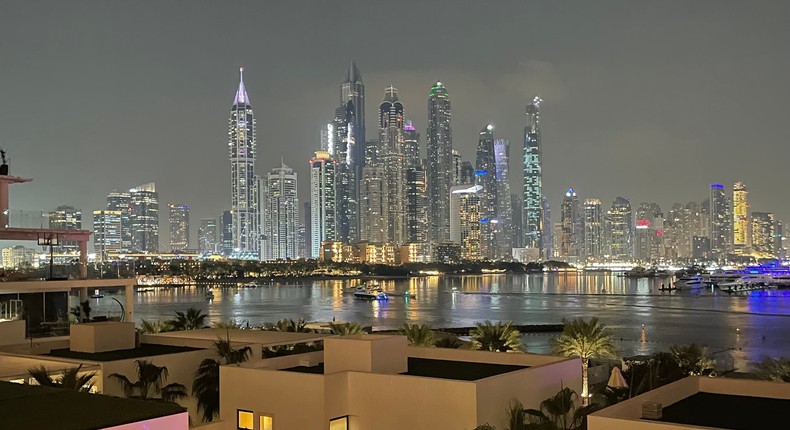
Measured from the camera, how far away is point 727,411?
38.7 ft

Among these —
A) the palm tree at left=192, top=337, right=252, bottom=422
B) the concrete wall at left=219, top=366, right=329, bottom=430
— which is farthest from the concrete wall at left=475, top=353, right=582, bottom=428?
the palm tree at left=192, top=337, right=252, bottom=422

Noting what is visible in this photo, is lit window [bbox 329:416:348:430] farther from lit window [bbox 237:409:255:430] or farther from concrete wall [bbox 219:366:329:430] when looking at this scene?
lit window [bbox 237:409:255:430]

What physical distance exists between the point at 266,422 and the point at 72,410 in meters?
6.32

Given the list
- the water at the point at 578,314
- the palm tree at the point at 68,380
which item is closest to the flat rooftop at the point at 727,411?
the palm tree at the point at 68,380

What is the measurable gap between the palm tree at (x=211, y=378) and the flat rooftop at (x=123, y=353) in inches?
44.6

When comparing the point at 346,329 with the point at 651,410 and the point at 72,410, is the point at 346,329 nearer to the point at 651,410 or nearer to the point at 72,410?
the point at 651,410

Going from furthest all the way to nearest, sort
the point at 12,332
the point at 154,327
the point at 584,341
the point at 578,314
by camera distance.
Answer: the point at 578,314 → the point at 154,327 → the point at 584,341 → the point at 12,332

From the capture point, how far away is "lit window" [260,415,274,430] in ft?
44.1

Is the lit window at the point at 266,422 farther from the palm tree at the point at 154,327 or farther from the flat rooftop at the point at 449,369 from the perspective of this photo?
the palm tree at the point at 154,327

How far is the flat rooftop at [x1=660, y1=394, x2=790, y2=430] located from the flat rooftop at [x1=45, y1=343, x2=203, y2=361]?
1090cm

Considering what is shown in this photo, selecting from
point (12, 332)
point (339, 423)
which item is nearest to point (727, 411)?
point (339, 423)

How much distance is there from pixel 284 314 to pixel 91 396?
74395 mm

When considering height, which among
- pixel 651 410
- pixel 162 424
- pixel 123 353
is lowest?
pixel 123 353

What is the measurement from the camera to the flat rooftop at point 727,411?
10.9 metres
